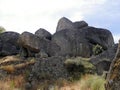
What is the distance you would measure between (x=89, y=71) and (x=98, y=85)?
55.4ft

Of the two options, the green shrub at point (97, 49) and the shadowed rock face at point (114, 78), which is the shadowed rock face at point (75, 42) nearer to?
the green shrub at point (97, 49)

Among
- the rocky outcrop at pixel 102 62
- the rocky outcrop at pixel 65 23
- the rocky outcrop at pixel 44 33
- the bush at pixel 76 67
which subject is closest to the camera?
the bush at pixel 76 67

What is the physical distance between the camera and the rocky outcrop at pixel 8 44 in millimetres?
48125

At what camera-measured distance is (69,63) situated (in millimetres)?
31656

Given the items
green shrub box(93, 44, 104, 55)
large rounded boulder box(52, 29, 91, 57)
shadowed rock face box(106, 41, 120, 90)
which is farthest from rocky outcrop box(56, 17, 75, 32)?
shadowed rock face box(106, 41, 120, 90)

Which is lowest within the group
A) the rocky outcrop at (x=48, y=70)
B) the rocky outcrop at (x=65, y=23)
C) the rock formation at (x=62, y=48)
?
the rocky outcrop at (x=48, y=70)

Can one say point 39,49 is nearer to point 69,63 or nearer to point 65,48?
point 65,48

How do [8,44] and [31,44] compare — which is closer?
[31,44]

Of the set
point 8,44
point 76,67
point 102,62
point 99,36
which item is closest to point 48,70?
point 76,67

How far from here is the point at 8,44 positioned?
4959 centimetres

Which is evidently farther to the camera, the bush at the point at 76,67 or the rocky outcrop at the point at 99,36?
the rocky outcrop at the point at 99,36

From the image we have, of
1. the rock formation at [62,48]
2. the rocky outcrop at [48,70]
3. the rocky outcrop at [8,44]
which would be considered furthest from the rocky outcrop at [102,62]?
the rocky outcrop at [8,44]

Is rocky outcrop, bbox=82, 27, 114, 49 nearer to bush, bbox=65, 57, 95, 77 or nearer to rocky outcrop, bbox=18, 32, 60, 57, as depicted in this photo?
rocky outcrop, bbox=18, 32, 60, 57

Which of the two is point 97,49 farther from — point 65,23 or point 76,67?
point 76,67
